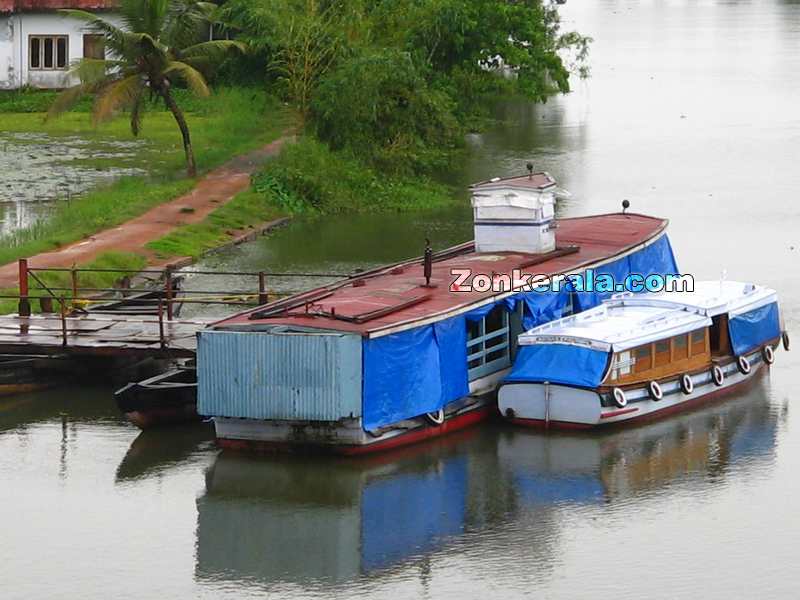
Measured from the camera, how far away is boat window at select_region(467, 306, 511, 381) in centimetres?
3014

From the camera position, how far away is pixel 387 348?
2777 centimetres

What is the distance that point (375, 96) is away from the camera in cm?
5338

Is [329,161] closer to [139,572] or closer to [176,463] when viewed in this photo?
[176,463]

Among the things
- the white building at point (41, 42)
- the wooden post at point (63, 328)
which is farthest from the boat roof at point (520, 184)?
the white building at point (41, 42)

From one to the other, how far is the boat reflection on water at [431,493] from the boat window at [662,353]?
1.03 m

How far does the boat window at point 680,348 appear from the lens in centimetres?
3061

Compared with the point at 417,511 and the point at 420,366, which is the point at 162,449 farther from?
the point at 417,511

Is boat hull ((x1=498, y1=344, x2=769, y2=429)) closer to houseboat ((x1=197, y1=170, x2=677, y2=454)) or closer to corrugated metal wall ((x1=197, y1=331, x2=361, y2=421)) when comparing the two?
houseboat ((x1=197, y1=170, x2=677, y2=454))

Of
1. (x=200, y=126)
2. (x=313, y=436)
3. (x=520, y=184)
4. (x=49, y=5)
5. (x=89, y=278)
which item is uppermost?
(x=49, y=5)

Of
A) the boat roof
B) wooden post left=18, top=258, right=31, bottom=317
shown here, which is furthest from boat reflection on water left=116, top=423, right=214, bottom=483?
the boat roof

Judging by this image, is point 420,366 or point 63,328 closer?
point 420,366

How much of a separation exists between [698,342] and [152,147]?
1222 inches

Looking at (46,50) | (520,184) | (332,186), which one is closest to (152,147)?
(332,186)

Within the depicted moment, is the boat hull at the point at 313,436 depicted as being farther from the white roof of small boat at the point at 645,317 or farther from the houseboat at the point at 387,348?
the white roof of small boat at the point at 645,317
